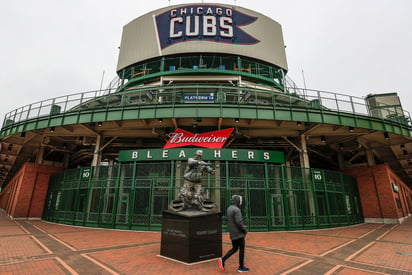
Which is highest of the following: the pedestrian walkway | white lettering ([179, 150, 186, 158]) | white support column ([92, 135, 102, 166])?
white support column ([92, 135, 102, 166])

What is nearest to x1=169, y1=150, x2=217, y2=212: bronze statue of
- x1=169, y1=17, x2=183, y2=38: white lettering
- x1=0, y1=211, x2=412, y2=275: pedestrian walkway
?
x1=0, y1=211, x2=412, y2=275: pedestrian walkway

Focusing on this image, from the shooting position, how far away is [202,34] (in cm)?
2720

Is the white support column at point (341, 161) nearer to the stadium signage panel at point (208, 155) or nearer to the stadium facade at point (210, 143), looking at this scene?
the stadium facade at point (210, 143)

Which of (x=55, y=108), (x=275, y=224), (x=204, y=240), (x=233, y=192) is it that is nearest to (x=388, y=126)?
(x=275, y=224)

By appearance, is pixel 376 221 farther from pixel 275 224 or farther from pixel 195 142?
pixel 195 142

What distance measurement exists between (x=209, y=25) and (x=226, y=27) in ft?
7.08

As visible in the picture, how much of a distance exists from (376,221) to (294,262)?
1923cm

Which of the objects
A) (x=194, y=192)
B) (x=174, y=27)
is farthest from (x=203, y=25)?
(x=194, y=192)

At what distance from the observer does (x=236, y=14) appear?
28.9 m

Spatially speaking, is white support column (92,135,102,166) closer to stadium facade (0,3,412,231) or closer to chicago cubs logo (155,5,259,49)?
stadium facade (0,3,412,231)

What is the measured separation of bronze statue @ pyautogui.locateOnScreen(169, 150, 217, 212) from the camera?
322 inches

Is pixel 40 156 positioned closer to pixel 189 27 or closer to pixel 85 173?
pixel 85 173

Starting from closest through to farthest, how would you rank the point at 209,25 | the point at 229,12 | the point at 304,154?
the point at 304,154
the point at 209,25
the point at 229,12

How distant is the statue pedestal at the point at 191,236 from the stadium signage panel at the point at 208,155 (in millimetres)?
7487
